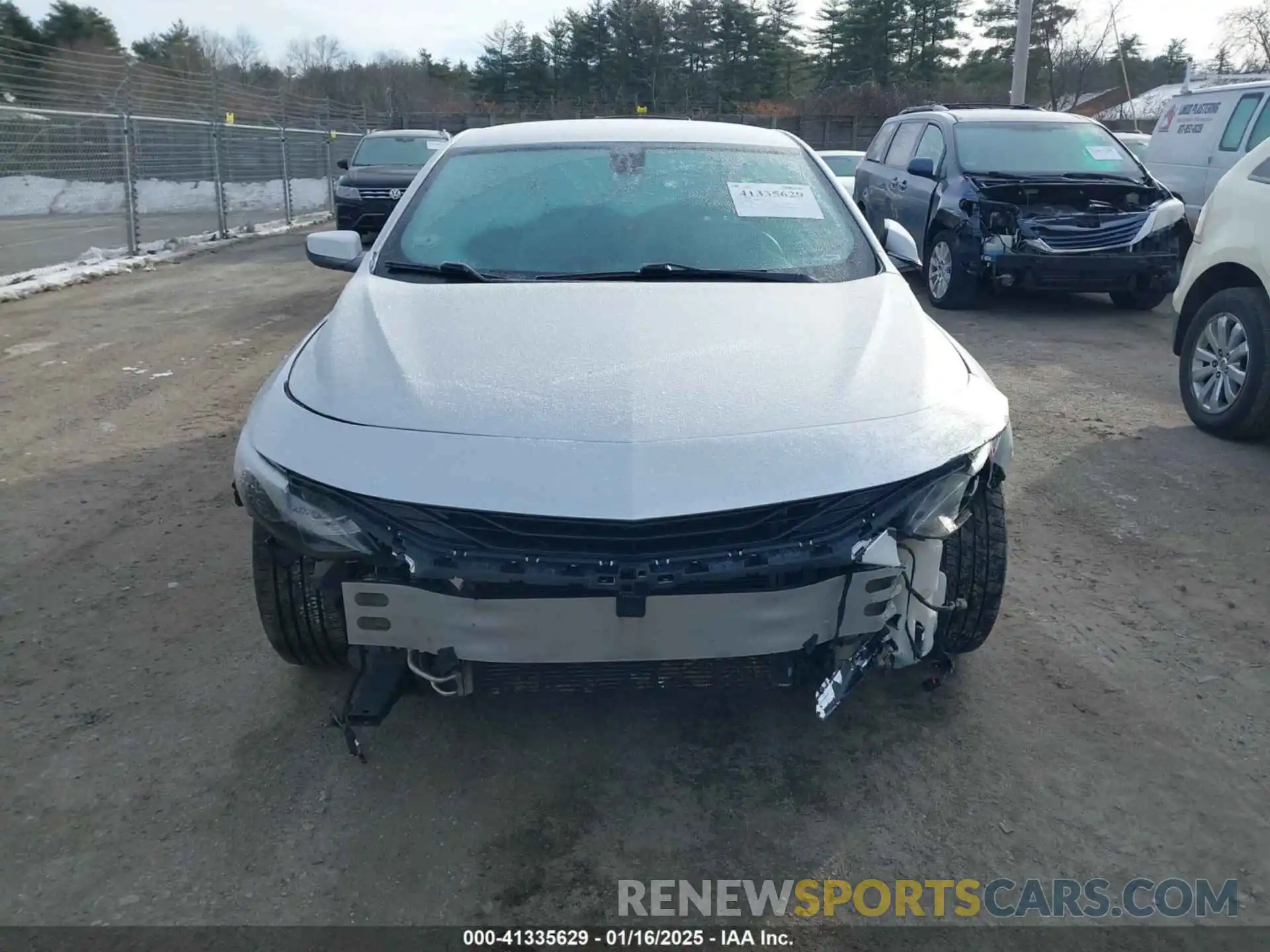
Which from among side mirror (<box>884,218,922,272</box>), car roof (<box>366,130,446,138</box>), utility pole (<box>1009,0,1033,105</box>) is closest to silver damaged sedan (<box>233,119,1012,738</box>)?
side mirror (<box>884,218,922,272</box>)

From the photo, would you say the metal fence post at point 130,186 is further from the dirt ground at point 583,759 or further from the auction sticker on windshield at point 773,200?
the auction sticker on windshield at point 773,200

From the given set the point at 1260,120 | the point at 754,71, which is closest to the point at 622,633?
the point at 1260,120

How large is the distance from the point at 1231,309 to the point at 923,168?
14.2ft

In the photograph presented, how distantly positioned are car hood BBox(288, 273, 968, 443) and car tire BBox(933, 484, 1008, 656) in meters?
0.37

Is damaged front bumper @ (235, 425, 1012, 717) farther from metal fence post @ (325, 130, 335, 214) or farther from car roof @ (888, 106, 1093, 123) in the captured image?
metal fence post @ (325, 130, 335, 214)

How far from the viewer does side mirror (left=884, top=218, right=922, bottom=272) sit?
4094 mm

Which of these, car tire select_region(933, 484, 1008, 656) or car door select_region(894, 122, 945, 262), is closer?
car tire select_region(933, 484, 1008, 656)

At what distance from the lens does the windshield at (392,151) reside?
50.4ft

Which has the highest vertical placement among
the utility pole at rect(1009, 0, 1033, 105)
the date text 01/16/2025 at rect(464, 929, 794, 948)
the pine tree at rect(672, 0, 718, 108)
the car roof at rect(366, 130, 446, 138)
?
the pine tree at rect(672, 0, 718, 108)

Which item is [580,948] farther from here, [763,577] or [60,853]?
[60,853]

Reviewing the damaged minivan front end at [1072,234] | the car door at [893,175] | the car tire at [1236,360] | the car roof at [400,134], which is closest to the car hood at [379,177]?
the car roof at [400,134]

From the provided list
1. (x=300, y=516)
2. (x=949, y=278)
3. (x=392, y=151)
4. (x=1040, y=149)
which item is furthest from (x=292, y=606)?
(x=392, y=151)

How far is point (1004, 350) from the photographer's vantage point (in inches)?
297

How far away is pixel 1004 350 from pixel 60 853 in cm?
682
